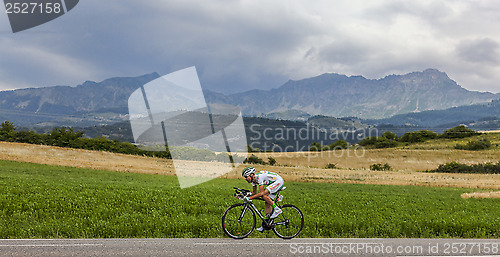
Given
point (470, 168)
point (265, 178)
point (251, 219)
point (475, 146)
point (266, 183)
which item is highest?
point (265, 178)

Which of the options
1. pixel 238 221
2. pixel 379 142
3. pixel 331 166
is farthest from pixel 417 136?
pixel 238 221

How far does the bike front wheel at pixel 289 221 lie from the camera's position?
11695mm

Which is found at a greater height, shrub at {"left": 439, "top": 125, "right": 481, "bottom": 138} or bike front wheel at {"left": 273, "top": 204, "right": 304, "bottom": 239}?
bike front wheel at {"left": 273, "top": 204, "right": 304, "bottom": 239}

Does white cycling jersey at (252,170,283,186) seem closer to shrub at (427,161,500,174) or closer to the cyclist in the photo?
the cyclist

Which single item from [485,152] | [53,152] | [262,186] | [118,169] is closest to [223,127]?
[262,186]

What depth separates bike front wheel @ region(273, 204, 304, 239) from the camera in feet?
38.4

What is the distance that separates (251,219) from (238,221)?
1.58 ft

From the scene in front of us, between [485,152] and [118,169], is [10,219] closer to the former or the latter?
[118,169]

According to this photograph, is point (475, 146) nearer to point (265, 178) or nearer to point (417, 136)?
point (417, 136)

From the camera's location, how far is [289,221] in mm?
11914

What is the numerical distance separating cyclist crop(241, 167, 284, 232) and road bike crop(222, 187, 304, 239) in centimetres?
21

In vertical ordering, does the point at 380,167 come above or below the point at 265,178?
below

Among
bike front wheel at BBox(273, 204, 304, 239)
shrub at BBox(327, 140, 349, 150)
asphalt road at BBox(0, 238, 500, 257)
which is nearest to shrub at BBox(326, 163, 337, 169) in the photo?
shrub at BBox(327, 140, 349, 150)

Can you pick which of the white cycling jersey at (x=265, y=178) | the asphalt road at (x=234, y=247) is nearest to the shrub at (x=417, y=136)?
the asphalt road at (x=234, y=247)
